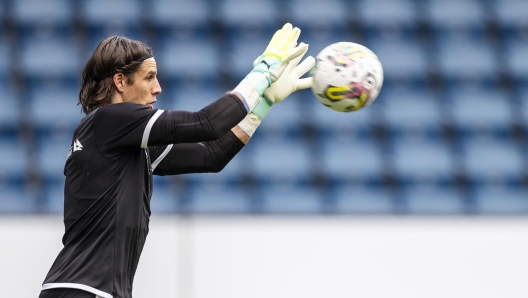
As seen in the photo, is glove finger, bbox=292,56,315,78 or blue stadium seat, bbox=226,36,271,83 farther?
blue stadium seat, bbox=226,36,271,83

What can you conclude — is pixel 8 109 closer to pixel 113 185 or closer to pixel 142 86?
pixel 142 86

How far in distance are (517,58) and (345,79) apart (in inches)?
229

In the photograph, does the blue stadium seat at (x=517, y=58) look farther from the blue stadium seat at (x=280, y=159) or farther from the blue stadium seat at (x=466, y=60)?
the blue stadium seat at (x=280, y=159)

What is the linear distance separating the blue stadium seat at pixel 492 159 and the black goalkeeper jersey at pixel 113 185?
210 inches

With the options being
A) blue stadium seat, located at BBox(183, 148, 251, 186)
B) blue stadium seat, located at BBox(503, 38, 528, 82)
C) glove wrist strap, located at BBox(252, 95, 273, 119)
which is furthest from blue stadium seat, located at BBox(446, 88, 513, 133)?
glove wrist strap, located at BBox(252, 95, 273, 119)

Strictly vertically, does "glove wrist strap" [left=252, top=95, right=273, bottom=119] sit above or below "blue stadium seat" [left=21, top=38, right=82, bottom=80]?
below

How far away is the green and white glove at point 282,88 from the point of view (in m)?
3.49

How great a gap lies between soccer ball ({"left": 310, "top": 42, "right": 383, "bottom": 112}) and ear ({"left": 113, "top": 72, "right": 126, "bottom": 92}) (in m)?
0.91

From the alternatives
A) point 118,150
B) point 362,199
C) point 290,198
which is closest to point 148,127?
point 118,150

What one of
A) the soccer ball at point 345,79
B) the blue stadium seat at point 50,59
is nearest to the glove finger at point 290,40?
the soccer ball at point 345,79

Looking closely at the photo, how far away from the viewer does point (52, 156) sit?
296 inches

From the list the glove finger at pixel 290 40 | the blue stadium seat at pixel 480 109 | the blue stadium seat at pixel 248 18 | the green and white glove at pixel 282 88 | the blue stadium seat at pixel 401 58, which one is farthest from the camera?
the blue stadium seat at pixel 248 18

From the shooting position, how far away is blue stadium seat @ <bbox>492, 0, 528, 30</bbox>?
30.0 feet

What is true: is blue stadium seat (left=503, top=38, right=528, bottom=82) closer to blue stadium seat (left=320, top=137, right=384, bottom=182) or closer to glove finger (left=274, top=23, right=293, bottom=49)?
blue stadium seat (left=320, top=137, right=384, bottom=182)
